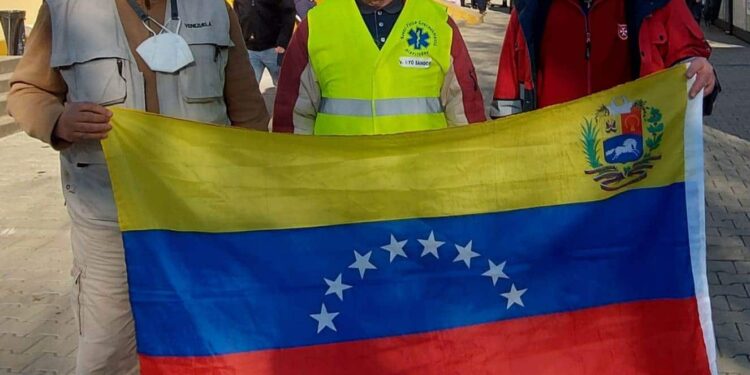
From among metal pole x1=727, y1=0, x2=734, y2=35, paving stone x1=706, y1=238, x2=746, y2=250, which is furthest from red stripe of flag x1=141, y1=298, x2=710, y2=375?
metal pole x1=727, y1=0, x2=734, y2=35

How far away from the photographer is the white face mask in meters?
3.03

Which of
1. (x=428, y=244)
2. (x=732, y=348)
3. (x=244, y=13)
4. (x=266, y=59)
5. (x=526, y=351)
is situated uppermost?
(x=244, y=13)

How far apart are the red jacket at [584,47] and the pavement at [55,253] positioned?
65.2 inches

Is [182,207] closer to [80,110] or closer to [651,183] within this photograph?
[80,110]

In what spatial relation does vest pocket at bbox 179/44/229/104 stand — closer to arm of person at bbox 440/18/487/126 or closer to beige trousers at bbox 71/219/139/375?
beige trousers at bbox 71/219/139/375

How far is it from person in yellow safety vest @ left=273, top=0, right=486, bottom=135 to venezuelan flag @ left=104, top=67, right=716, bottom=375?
289 millimetres

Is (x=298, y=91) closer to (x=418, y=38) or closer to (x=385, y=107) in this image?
(x=385, y=107)

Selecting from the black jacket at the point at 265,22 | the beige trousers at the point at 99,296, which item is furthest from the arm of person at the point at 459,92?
the black jacket at the point at 265,22

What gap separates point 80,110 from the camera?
291 cm

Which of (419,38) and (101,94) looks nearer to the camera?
(101,94)

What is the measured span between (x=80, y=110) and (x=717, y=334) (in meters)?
3.39

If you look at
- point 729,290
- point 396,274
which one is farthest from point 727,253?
point 396,274

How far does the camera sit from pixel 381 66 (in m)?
3.37

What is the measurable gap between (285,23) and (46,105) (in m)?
6.62
